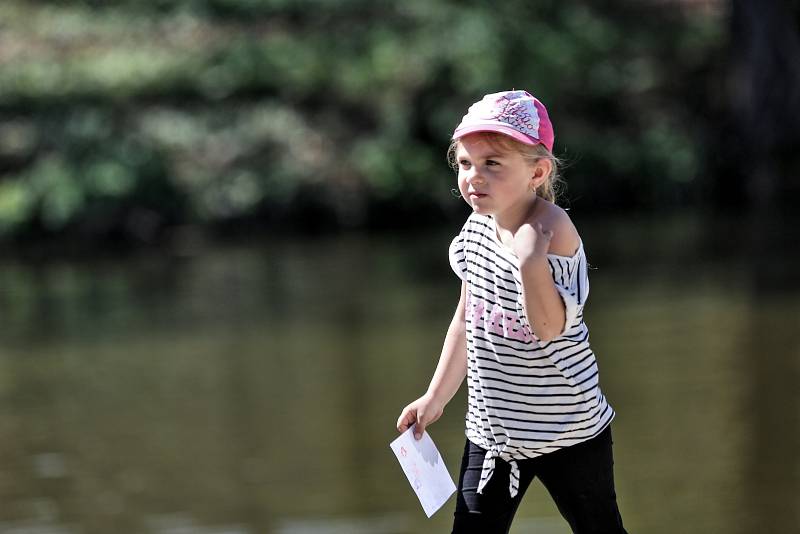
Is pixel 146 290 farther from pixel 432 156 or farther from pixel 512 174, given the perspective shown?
pixel 512 174

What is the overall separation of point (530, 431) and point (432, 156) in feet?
46.4

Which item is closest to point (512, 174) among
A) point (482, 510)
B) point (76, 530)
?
point (482, 510)

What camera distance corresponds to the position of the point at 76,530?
539cm

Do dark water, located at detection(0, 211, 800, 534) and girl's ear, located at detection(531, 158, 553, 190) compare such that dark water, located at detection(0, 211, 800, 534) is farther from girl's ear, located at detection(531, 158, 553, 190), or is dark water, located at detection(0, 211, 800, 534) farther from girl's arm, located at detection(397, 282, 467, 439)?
girl's ear, located at detection(531, 158, 553, 190)

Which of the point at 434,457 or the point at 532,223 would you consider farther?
the point at 434,457

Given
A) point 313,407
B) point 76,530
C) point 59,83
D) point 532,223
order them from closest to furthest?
1. point 532,223
2. point 76,530
3. point 313,407
4. point 59,83

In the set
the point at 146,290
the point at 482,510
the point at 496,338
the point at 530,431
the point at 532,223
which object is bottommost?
the point at 146,290

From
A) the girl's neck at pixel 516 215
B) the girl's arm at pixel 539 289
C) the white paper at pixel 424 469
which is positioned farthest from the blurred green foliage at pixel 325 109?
the girl's arm at pixel 539 289

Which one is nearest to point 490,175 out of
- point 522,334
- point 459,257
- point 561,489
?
point 459,257

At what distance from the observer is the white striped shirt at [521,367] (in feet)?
9.51

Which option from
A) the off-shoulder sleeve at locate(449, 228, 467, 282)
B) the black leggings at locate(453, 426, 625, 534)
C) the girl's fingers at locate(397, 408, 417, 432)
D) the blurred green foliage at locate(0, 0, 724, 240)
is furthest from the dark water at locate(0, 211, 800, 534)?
the blurred green foliage at locate(0, 0, 724, 240)

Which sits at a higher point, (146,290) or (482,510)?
(482,510)

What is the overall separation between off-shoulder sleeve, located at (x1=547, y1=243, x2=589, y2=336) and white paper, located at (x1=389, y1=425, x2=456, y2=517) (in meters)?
0.48

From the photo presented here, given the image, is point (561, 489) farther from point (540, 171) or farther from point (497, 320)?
point (540, 171)
